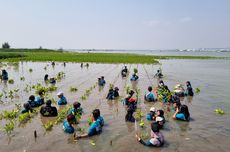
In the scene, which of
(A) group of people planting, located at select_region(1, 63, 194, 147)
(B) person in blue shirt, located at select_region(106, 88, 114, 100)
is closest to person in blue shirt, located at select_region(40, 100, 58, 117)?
(A) group of people planting, located at select_region(1, 63, 194, 147)

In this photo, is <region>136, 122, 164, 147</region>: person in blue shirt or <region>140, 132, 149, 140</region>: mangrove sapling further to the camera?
<region>140, 132, 149, 140</region>: mangrove sapling

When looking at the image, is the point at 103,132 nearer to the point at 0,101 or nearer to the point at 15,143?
the point at 15,143

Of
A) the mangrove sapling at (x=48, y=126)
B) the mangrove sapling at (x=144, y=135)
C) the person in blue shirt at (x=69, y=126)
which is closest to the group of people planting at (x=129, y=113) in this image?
the person in blue shirt at (x=69, y=126)

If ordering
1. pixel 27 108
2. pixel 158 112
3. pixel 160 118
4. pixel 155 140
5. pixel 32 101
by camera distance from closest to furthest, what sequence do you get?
pixel 155 140
pixel 160 118
pixel 158 112
pixel 27 108
pixel 32 101

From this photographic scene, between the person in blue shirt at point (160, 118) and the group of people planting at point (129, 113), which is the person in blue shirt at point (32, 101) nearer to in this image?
the group of people planting at point (129, 113)

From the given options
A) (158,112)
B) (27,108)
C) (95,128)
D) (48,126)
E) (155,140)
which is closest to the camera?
(155,140)

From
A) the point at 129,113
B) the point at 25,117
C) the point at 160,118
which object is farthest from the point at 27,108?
the point at 160,118

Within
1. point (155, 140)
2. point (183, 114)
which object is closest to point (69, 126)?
point (155, 140)

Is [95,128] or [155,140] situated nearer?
[155,140]

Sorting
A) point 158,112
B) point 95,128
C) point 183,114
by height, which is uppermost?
point 158,112

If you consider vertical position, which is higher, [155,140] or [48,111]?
[48,111]

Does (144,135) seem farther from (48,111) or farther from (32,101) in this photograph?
(32,101)

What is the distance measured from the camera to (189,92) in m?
18.3

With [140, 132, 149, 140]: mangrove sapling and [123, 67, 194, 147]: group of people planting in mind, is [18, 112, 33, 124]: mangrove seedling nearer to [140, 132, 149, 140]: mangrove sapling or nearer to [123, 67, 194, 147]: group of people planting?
[123, 67, 194, 147]: group of people planting
